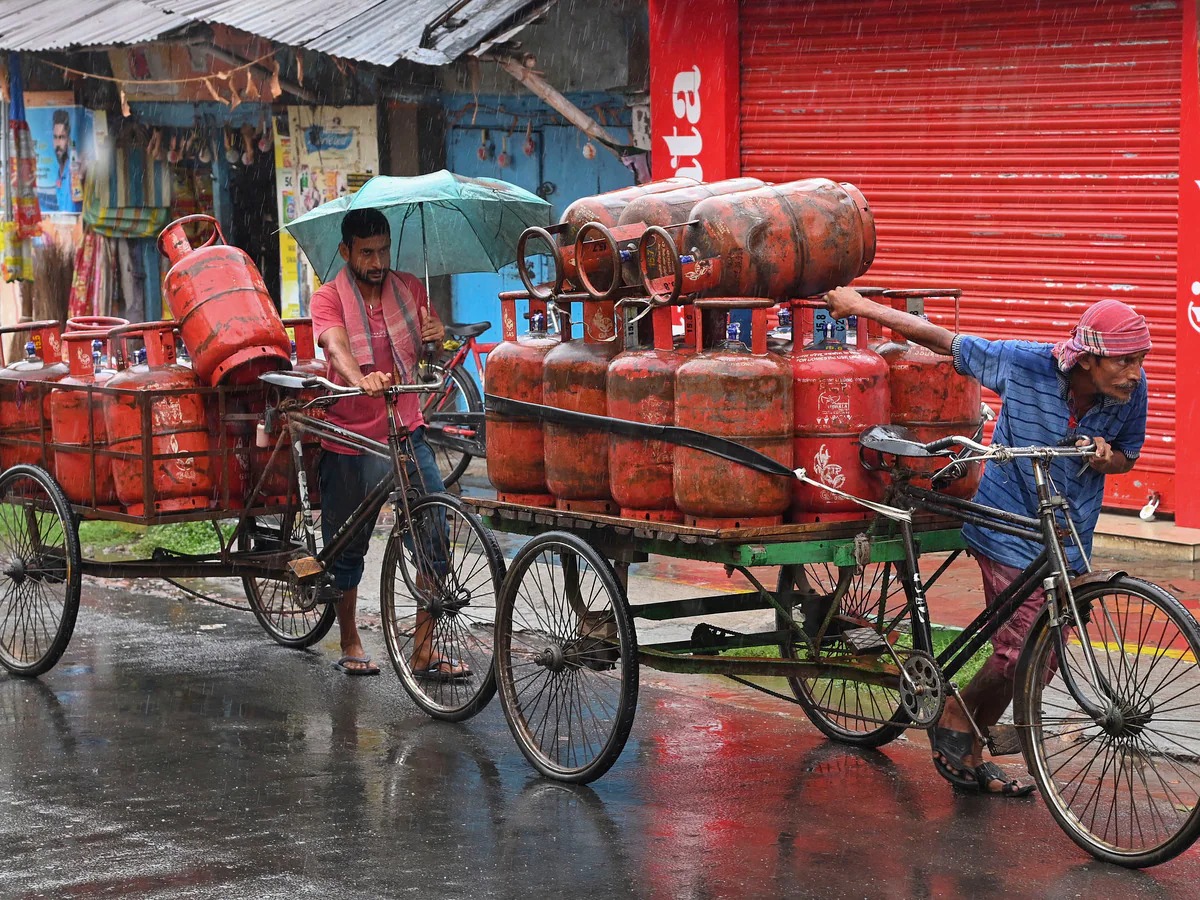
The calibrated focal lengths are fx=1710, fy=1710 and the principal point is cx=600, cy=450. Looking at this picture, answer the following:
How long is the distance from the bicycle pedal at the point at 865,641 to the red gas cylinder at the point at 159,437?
119 inches

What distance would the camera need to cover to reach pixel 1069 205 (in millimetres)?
10180

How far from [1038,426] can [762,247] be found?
108 cm

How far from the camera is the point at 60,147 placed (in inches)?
662

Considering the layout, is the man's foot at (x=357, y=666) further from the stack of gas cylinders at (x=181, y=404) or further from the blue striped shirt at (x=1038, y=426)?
the blue striped shirt at (x=1038, y=426)

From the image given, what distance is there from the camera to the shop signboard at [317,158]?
1424cm

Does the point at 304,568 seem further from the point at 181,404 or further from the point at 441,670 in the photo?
the point at 181,404

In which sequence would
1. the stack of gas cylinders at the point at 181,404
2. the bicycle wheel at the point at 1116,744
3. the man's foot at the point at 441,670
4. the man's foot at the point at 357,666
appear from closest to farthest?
the bicycle wheel at the point at 1116,744 < the man's foot at the point at 441,670 < the stack of gas cylinders at the point at 181,404 < the man's foot at the point at 357,666

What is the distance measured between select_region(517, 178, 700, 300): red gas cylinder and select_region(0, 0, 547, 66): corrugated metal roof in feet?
18.5

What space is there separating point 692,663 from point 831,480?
32.8 inches

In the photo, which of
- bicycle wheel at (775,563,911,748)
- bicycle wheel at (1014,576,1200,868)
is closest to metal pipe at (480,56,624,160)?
bicycle wheel at (775,563,911,748)

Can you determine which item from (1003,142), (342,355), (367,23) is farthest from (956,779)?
(367,23)

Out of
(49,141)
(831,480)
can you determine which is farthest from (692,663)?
(49,141)

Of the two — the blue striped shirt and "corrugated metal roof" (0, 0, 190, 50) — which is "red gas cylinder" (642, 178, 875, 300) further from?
"corrugated metal roof" (0, 0, 190, 50)

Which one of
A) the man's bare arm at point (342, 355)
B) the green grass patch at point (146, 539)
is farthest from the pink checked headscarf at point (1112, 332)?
the green grass patch at point (146, 539)
